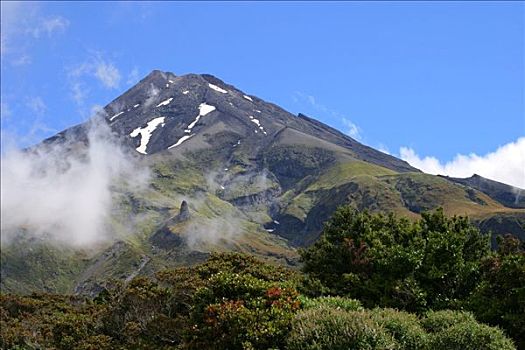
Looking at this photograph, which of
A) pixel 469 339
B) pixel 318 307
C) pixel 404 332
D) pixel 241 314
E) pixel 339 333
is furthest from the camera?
pixel 241 314

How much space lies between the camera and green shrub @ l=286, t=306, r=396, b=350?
57.3 ft

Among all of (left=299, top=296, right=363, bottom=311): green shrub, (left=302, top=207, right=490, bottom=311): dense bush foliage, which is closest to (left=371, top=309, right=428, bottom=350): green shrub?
(left=299, top=296, right=363, bottom=311): green shrub

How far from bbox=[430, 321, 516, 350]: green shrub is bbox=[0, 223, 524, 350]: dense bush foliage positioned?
30 mm

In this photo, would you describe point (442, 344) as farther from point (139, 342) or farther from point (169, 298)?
point (169, 298)

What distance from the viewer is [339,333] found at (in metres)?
17.7

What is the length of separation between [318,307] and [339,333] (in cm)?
224

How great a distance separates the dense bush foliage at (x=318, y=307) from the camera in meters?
18.4

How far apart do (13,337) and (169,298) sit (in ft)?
64.5

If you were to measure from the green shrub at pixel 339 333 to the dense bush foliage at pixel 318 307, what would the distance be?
3 centimetres

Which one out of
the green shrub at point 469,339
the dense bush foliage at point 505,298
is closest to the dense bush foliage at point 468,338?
the green shrub at point 469,339

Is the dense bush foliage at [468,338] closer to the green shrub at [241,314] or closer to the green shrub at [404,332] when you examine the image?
the green shrub at [404,332]

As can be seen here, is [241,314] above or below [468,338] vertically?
below

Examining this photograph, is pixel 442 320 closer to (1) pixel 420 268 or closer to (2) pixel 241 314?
(2) pixel 241 314

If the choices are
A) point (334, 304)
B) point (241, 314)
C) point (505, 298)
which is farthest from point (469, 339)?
point (505, 298)
